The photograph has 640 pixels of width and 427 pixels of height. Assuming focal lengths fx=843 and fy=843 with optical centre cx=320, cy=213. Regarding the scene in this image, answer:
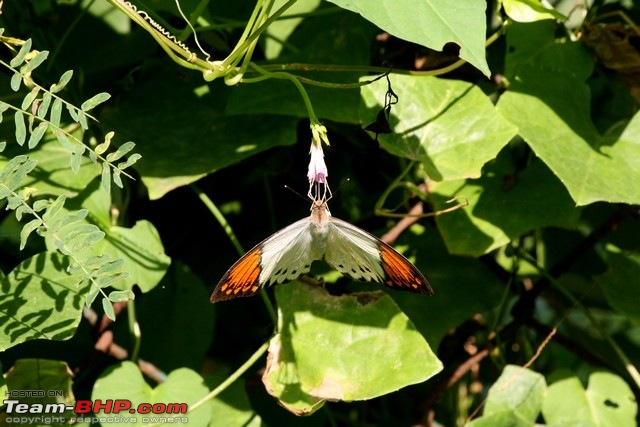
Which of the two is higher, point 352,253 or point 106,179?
point 106,179

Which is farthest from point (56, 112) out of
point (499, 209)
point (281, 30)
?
point (499, 209)

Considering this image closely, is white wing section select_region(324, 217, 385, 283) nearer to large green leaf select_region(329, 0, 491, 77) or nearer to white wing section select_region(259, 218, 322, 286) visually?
white wing section select_region(259, 218, 322, 286)

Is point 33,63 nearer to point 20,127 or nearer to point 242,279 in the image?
point 20,127

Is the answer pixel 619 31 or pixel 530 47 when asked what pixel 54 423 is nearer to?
pixel 530 47

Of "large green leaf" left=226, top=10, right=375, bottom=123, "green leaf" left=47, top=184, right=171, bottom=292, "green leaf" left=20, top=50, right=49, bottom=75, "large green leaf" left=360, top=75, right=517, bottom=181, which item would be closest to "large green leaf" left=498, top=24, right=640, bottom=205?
"large green leaf" left=360, top=75, right=517, bottom=181

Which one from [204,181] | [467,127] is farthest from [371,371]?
[204,181]

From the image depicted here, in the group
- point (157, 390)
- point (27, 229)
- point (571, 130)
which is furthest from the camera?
point (571, 130)

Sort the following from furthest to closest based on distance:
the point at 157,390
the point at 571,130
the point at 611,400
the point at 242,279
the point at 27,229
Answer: the point at 611,400, the point at 571,130, the point at 157,390, the point at 242,279, the point at 27,229
